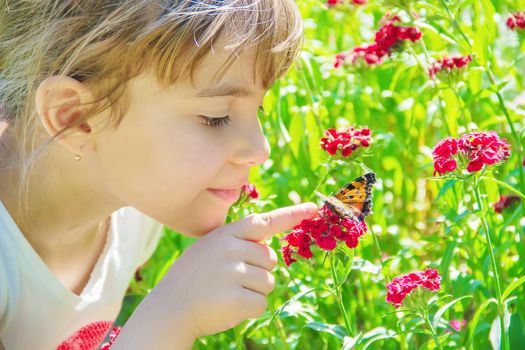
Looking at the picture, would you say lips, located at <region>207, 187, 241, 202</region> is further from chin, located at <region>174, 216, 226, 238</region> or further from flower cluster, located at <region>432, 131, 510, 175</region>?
flower cluster, located at <region>432, 131, 510, 175</region>

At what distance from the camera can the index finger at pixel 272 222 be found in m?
1.38

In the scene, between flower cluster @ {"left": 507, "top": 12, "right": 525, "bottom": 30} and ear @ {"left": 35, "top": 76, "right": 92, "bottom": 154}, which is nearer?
ear @ {"left": 35, "top": 76, "right": 92, "bottom": 154}

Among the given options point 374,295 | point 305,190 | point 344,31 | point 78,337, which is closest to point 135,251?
point 78,337

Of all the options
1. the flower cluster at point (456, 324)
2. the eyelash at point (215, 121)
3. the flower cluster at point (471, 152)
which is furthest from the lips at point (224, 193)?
the flower cluster at point (456, 324)

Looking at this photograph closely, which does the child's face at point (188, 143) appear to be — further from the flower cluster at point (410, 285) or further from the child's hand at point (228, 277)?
the flower cluster at point (410, 285)

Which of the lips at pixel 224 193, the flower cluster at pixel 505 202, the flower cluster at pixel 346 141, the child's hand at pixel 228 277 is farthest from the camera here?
the flower cluster at pixel 505 202

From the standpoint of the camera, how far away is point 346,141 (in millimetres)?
1581

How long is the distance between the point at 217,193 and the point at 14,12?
467mm

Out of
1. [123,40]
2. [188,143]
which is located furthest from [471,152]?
[123,40]

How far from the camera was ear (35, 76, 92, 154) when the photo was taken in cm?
143

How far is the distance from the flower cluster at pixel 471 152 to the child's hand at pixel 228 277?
0.21 metres

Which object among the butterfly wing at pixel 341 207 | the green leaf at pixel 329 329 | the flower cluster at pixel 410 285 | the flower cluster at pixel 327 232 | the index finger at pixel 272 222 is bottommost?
the green leaf at pixel 329 329

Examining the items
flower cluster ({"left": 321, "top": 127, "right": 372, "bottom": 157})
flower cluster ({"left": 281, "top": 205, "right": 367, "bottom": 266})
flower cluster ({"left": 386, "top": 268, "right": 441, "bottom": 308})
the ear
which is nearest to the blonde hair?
the ear

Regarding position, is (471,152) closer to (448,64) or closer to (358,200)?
(358,200)
